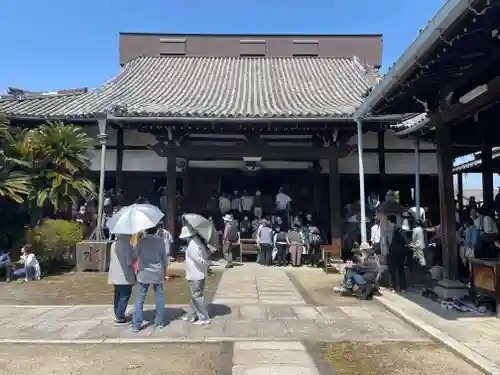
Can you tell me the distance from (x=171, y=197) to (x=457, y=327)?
9075 mm

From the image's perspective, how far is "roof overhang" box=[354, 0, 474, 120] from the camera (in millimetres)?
4742

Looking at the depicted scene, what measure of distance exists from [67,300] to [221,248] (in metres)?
6.65

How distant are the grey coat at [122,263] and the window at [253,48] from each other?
18.3m

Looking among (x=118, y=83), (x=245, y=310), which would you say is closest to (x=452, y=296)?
(x=245, y=310)

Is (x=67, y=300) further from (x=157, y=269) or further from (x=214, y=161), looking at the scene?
(x=214, y=161)

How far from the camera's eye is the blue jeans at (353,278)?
851 cm

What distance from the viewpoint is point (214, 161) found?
1510 centimetres

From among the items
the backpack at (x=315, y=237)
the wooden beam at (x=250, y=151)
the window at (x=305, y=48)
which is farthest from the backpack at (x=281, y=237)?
the window at (x=305, y=48)

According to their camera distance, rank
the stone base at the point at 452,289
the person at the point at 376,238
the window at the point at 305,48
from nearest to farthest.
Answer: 1. the stone base at the point at 452,289
2. the person at the point at 376,238
3. the window at the point at 305,48

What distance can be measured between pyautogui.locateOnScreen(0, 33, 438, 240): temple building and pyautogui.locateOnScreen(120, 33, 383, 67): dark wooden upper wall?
12.2ft

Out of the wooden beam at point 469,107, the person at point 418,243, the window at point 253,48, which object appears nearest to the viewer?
the wooden beam at point 469,107

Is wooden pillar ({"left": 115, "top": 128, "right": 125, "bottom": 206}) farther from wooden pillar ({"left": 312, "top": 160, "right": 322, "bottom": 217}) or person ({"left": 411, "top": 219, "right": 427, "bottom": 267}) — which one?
person ({"left": 411, "top": 219, "right": 427, "bottom": 267})

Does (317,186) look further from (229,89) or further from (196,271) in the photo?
(196,271)

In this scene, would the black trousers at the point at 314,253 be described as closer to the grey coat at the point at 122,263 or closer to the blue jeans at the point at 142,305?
the blue jeans at the point at 142,305
